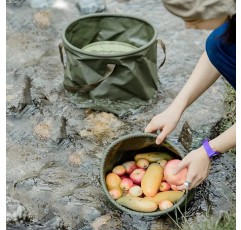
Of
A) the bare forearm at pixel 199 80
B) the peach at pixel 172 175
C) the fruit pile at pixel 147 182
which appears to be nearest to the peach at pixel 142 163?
the fruit pile at pixel 147 182

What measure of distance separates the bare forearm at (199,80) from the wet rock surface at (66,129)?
0.57 metres

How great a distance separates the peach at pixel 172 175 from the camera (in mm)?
2838

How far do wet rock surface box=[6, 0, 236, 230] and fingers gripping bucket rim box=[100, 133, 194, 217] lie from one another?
19 cm

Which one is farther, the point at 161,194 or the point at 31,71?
the point at 31,71

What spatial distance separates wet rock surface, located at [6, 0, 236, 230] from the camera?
9.94 ft

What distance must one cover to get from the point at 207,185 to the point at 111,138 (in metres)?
0.74

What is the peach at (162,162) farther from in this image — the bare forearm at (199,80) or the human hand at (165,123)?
the bare forearm at (199,80)

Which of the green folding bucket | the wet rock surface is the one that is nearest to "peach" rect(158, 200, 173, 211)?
the wet rock surface

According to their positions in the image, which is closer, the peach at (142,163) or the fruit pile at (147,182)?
the fruit pile at (147,182)

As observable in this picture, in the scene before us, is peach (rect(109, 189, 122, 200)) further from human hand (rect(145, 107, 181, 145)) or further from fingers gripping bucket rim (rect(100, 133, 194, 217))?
human hand (rect(145, 107, 181, 145))

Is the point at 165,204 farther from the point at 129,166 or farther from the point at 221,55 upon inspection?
the point at 221,55

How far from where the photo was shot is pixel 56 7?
5.03 metres
